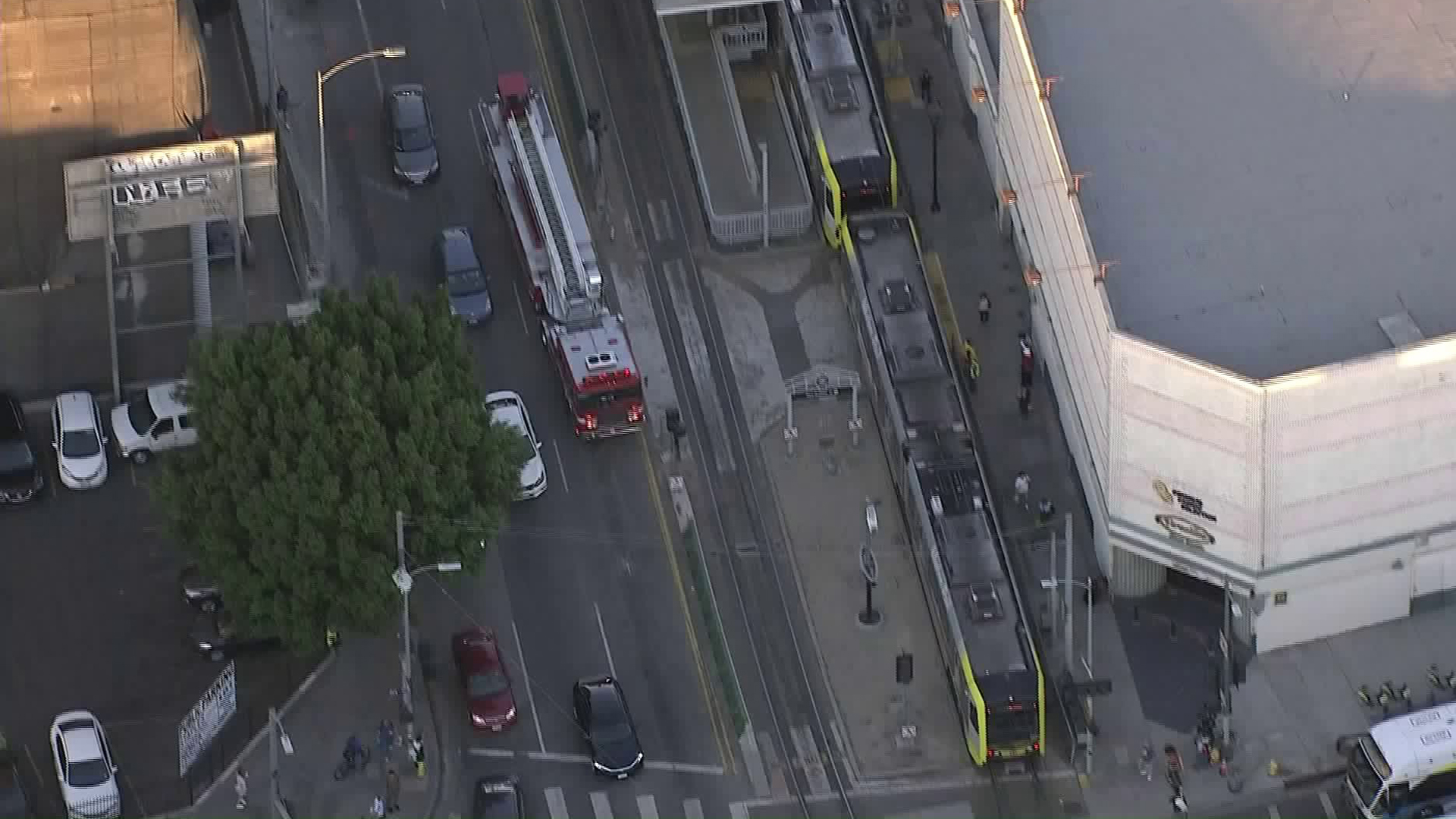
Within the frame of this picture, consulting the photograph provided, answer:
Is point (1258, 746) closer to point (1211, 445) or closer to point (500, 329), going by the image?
point (1211, 445)

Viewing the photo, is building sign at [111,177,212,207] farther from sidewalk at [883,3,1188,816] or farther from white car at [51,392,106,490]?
sidewalk at [883,3,1188,816]

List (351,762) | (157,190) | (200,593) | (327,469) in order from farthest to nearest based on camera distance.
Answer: (157,190) < (200,593) < (351,762) < (327,469)


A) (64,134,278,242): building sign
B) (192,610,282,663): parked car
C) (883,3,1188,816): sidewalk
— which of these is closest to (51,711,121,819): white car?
(192,610,282,663): parked car

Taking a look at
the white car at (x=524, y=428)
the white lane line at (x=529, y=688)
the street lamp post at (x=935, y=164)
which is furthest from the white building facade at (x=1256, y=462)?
the white lane line at (x=529, y=688)

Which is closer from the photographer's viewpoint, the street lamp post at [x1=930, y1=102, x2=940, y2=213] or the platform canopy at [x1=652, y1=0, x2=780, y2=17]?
the street lamp post at [x1=930, y1=102, x2=940, y2=213]

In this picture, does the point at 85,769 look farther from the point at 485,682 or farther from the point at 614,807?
the point at 614,807

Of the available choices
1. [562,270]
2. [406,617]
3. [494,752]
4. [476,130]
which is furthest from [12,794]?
[476,130]

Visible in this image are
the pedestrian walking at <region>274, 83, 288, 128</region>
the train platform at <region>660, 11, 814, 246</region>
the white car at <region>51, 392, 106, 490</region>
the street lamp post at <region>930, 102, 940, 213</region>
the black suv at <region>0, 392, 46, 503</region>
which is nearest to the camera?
the black suv at <region>0, 392, 46, 503</region>
